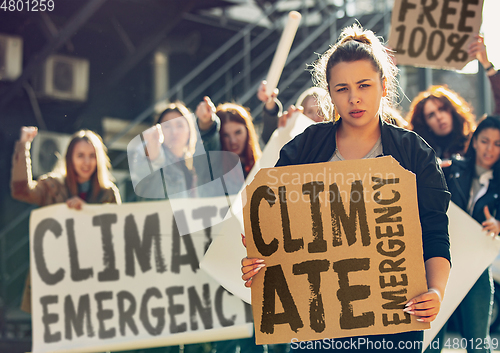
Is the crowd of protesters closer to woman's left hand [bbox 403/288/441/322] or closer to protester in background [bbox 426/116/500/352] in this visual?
protester in background [bbox 426/116/500/352]

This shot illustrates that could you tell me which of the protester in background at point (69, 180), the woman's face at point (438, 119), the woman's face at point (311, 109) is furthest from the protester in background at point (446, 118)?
the protester in background at point (69, 180)

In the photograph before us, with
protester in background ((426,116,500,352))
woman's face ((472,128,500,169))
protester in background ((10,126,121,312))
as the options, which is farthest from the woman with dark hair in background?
woman's face ((472,128,500,169))

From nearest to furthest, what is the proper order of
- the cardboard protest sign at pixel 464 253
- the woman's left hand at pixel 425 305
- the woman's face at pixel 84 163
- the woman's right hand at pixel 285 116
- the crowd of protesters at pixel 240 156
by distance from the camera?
the woman's left hand at pixel 425 305 → the cardboard protest sign at pixel 464 253 → the crowd of protesters at pixel 240 156 → the woman's right hand at pixel 285 116 → the woman's face at pixel 84 163

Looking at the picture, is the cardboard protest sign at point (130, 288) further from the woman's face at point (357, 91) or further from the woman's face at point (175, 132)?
the woman's face at point (357, 91)

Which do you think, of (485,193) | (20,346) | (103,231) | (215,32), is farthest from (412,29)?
(215,32)

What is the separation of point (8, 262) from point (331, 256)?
19.9 feet

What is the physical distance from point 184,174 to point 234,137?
40 cm

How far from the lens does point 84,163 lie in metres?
3.11

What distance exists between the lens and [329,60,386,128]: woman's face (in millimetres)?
1589

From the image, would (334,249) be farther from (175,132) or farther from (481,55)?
(481,55)

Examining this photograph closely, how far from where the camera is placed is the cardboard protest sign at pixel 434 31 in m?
2.67

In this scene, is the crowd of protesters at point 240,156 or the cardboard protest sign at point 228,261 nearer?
the cardboard protest sign at point 228,261

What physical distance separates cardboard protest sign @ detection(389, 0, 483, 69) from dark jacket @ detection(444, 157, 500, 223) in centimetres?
53

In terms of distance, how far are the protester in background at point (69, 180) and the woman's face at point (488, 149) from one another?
2010mm
